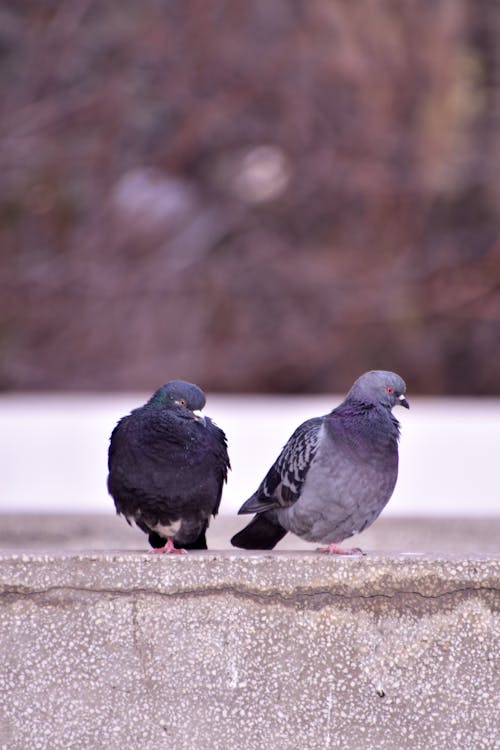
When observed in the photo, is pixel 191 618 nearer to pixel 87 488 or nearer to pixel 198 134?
pixel 87 488

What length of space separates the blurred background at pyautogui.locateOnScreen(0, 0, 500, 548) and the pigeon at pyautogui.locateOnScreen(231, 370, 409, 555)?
4.00 m

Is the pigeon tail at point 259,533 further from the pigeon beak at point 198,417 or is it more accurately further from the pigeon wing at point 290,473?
the pigeon beak at point 198,417

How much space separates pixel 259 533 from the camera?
321cm

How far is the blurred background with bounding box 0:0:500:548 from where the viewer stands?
316 inches

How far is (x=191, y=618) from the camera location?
99.7 inches

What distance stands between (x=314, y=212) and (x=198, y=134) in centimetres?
186

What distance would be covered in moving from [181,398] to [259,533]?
0.54 m

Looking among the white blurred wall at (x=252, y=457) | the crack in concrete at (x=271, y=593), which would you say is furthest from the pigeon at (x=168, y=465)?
the white blurred wall at (x=252, y=457)

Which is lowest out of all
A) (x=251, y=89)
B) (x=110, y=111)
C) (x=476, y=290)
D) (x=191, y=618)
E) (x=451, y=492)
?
(x=191, y=618)

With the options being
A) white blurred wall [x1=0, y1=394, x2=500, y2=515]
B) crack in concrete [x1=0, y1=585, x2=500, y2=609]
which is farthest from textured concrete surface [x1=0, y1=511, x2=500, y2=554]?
crack in concrete [x1=0, y1=585, x2=500, y2=609]

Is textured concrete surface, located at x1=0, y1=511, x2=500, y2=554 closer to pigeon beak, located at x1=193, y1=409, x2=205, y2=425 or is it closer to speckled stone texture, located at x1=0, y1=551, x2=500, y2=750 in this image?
pigeon beak, located at x1=193, y1=409, x2=205, y2=425

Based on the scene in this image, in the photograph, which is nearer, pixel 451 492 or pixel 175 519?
pixel 175 519

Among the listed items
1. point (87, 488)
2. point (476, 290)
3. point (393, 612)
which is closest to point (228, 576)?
point (393, 612)

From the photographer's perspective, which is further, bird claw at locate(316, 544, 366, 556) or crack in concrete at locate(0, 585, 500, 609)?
bird claw at locate(316, 544, 366, 556)
